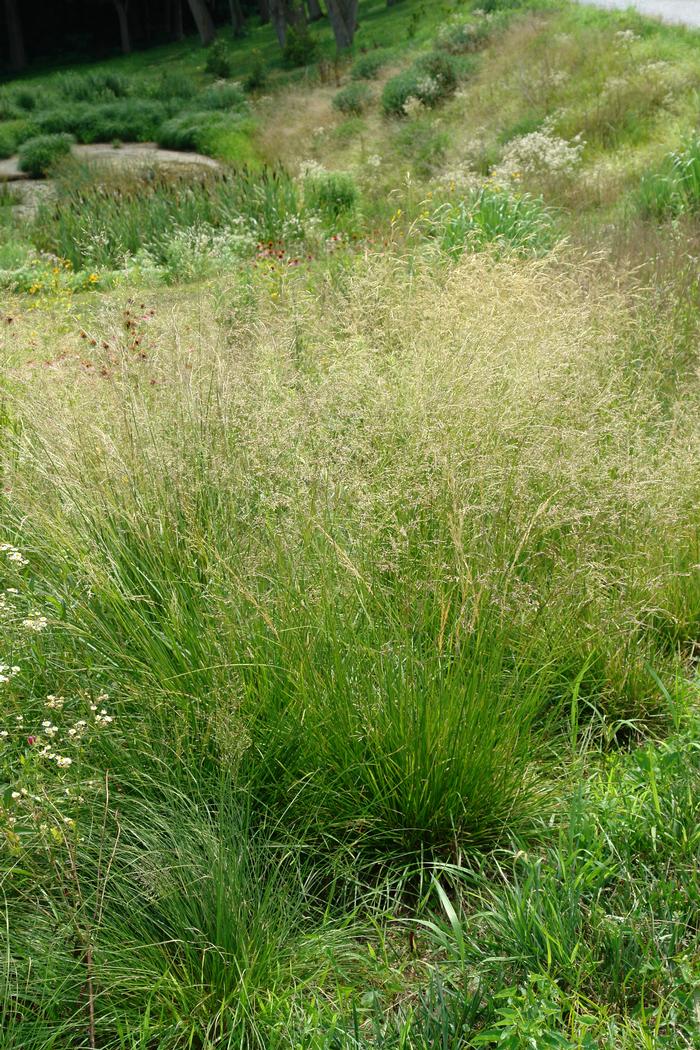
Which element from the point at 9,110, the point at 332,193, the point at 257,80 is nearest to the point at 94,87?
the point at 9,110

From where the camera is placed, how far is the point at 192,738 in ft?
7.70

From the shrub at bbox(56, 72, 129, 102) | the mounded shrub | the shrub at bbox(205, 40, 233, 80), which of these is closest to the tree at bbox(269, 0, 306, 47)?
the shrub at bbox(205, 40, 233, 80)

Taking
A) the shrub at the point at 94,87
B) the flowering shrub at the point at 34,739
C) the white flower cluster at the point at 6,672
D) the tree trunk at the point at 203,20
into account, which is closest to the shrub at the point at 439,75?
the shrub at the point at 94,87

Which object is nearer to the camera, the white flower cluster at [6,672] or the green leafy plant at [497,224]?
the white flower cluster at [6,672]

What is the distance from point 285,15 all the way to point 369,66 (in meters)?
10.3

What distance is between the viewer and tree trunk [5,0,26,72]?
114ft

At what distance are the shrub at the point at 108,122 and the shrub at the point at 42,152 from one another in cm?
197

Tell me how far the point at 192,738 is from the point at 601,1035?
45.4 inches

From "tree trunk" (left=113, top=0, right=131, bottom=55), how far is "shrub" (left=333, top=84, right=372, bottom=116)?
63.9ft

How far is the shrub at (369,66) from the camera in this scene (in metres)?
21.8

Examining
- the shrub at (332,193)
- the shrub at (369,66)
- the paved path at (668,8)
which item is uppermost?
the paved path at (668,8)

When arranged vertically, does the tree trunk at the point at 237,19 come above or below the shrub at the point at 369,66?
above

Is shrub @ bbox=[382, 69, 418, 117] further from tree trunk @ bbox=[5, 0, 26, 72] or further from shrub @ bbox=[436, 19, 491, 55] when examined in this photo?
tree trunk @ bbox=[5, 0, 26, 72]

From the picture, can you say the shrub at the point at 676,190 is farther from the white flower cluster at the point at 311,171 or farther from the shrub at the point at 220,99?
the shrub at the point at 220,99
